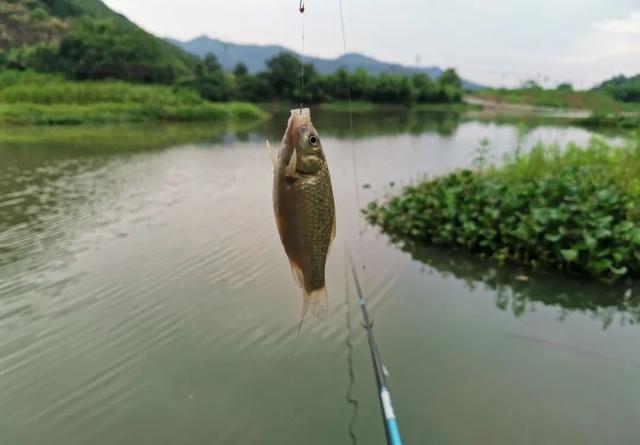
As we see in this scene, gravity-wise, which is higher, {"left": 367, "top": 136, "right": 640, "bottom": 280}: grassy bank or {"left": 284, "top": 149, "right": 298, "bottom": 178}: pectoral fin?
{"left": 284, "top": 149, "right": 298, "bottom": 178}: pectoral fin

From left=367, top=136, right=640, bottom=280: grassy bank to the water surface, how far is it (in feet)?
1.03

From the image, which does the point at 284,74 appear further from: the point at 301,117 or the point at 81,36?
the point at 301,117

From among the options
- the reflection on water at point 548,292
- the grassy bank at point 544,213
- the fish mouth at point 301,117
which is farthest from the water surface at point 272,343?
the fish mouth at point 301,117

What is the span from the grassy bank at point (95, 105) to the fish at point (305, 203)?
32.0m

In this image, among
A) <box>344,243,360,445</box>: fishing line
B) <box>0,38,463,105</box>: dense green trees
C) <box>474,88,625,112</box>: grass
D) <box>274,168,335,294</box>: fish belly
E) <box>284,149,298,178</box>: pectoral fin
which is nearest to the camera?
<box>284,149,298,178</box>: pectoral fin

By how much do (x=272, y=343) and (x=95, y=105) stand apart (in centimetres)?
3572

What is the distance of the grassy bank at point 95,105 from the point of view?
29.7 m

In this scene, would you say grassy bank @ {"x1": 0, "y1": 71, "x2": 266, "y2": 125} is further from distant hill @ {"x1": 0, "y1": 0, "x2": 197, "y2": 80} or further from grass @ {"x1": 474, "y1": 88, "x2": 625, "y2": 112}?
grass @ {"x1": 474, "y1": 88, "x2": 625, "y2": 112}

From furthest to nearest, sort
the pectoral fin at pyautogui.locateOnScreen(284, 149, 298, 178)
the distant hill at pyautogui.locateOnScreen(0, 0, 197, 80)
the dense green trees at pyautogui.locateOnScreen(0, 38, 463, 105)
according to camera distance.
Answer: the distant hill at pyautogui.locateOnScreen(0, 0, 197, 80), the dense green trees at pyautogui.locateOnScreen(0, 38, 463, 105), the pectoral fin at pyautogui.locateOnScreen(284, 149, 298, 178)

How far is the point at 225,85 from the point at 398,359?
46.0 meters

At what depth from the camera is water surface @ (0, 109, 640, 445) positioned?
3.70 m

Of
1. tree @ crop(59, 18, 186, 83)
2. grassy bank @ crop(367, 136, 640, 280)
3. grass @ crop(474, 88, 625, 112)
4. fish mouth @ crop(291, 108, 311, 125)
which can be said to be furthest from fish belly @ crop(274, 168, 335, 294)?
tree @ crop(59, 18, 186, 83)

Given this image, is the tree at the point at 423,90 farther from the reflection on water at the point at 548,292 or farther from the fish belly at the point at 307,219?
the fish belly at the point at 307,219

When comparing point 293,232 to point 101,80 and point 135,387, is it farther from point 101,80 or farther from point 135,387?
point 101,80
